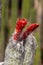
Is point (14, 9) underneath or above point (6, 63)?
above

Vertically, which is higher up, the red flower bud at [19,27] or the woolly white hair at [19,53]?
the red flower bud at [19,27]

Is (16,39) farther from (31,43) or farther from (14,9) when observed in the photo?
(14,9)

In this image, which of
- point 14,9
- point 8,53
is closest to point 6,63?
point 8,53

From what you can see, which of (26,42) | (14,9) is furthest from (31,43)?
(14,9)

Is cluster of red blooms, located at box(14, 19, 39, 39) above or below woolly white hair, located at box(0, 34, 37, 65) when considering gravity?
above

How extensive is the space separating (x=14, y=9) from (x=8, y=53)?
107cm

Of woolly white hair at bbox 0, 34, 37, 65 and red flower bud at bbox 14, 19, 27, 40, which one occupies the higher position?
red flower bud at bbox 14, 19, 27, 40

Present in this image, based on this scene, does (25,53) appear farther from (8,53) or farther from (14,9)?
(14,9)

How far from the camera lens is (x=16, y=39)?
577mm

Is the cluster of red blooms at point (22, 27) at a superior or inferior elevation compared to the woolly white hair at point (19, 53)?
superior

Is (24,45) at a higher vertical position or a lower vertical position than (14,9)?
lower

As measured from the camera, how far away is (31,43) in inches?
22.8

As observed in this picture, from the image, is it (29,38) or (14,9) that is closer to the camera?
(29,38)

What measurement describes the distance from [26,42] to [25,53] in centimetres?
2
